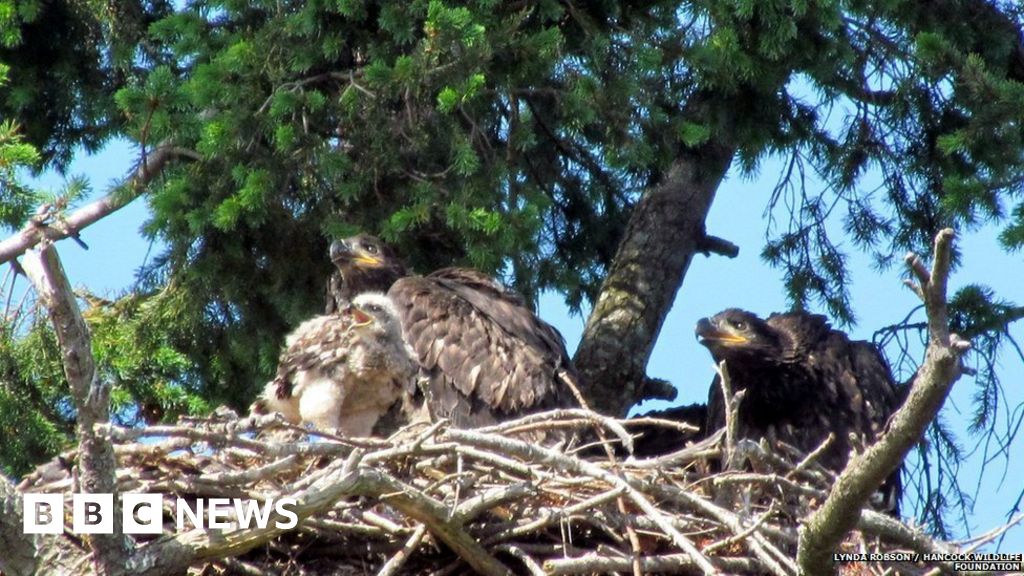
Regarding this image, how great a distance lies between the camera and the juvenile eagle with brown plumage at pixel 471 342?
27.3ft

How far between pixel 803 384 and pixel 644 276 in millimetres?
1181

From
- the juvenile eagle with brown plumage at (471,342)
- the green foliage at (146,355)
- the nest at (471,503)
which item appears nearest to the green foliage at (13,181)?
the green foliage at (146,355)

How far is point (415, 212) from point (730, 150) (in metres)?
2.25

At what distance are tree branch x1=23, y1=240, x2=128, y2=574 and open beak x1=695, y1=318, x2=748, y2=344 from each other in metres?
4.02

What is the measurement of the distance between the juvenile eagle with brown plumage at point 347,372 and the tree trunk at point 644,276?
64.0 inches

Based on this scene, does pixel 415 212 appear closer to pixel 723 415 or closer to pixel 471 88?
pixel 471 88

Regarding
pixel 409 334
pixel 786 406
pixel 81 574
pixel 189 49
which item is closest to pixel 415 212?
pixel 409 334

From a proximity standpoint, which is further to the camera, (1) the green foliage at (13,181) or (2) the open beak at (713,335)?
(2) the open beak at (713,335)

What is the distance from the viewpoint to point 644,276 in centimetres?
941

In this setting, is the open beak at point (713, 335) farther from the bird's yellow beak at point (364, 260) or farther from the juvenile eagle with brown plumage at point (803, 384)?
the bird's yellow beak at point (364, 260)

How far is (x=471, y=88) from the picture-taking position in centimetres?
795

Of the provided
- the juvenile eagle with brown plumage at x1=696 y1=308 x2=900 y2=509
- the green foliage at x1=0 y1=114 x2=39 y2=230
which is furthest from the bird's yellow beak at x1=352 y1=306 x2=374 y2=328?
the juvenile eagle with brown plumage at x1=696 y1=308 x2=900 y2=509

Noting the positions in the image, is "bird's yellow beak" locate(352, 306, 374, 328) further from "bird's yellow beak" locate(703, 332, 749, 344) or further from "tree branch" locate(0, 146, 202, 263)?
"bird's yellow beak" locate(703, 332, 749, 344)

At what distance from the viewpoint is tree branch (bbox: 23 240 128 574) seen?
4.90 metres
